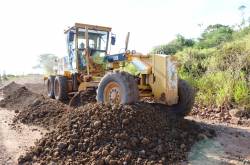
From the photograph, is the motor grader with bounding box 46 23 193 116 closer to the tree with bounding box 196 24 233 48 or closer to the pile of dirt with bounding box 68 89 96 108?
the pile of dirt with bounding box 68 89 96 108

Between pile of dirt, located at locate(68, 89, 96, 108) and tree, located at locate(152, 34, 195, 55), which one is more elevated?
tree, located at locate(152, 34, 195, 55)

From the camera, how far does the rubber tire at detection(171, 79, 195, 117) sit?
26.4ft

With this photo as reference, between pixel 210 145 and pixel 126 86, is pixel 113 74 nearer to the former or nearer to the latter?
pixel 126 86

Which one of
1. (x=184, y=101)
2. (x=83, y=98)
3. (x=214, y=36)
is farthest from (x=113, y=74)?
(x=214, y=36)

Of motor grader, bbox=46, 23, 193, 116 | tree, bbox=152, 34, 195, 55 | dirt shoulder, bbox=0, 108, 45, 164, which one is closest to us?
dirt shoulder, bbox=0, 108, 45, 164

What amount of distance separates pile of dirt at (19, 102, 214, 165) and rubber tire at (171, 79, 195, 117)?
3.06ft

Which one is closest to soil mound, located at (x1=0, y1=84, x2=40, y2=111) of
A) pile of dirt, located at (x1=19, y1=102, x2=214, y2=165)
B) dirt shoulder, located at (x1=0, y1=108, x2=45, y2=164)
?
dirt shoulder, located at (x1=0, y1=108, x2=45, y2=164)

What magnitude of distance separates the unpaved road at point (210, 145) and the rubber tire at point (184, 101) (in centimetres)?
51

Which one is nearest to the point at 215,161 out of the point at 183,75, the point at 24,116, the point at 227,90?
the point at 227,90

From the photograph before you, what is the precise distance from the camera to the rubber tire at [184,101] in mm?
8047

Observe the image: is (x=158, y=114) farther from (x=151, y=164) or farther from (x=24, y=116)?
(x=24, y=116)

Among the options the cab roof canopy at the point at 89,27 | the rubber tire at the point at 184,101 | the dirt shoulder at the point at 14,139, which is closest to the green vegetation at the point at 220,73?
the rubber tire at the point at 184,101

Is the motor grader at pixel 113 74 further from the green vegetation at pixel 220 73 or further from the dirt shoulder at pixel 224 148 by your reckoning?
the green vegetation at pixel 220 73

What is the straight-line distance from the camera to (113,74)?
762 centimetres
